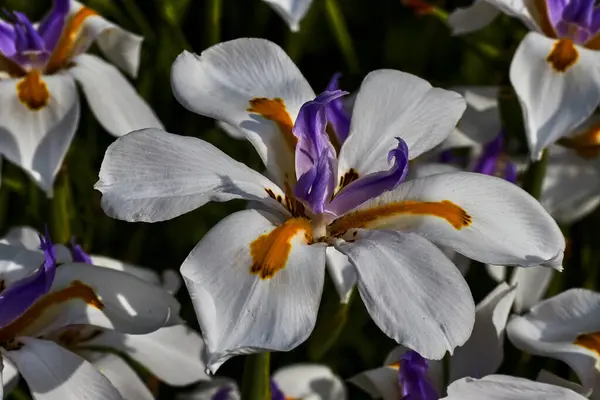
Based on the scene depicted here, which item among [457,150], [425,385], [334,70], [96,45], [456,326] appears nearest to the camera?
[456,326]

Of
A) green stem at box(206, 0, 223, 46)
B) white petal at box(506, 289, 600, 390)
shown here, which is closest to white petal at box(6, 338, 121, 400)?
white petal at box(506, 289, 600, 390)

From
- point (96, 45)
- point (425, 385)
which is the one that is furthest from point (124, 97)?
point (425, 385)

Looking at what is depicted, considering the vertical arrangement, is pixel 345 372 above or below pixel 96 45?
below

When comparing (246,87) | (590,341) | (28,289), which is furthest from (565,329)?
→ (28,289)

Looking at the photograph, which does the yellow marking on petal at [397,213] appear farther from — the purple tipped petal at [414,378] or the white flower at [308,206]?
the purple tipped petal at [414,378]

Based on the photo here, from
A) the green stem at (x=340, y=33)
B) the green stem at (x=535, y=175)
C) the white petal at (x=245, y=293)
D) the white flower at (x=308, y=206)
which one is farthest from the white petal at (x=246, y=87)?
the green stem at (x=340, y=33)

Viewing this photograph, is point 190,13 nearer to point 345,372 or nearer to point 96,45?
point 96,45
